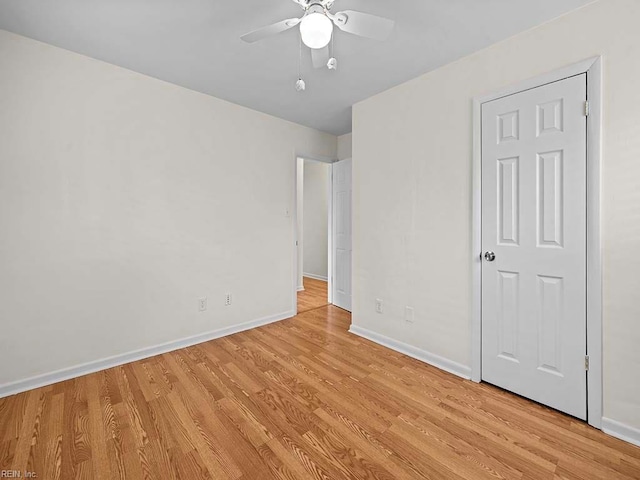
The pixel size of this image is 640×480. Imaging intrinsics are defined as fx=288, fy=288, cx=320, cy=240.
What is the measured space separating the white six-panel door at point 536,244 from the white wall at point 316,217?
4.26 metres

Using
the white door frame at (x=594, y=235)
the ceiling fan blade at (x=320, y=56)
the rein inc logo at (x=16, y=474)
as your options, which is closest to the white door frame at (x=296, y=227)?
the ceiling fan blade at (x=320, y=56)

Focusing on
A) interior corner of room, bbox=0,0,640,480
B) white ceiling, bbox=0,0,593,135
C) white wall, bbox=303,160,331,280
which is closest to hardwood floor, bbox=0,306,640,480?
interior corner of room, bbox=0,0,640,480

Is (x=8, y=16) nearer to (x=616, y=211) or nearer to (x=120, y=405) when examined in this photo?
(x=120, y=405)

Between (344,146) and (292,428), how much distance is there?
143 inches

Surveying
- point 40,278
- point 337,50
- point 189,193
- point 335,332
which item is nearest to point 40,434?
point 40,278

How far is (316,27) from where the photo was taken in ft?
4.44

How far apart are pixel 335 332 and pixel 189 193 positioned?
2.15m

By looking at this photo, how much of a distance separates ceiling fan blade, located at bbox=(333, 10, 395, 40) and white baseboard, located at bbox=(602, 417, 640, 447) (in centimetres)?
251

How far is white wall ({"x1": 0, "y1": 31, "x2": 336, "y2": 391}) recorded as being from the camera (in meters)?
2.07

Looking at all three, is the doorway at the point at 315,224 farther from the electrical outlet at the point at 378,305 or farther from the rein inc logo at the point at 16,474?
the rein inc logo at the point at 16,474

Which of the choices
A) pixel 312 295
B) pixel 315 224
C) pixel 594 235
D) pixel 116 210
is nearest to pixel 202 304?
pixel 116 210

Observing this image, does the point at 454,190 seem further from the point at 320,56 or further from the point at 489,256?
the point at 320,56

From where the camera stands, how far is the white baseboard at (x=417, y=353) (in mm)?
2342

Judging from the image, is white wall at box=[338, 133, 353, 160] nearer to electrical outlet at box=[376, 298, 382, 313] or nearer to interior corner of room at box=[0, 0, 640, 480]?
interior corner of room at box=[0, 0, 640, 480]
